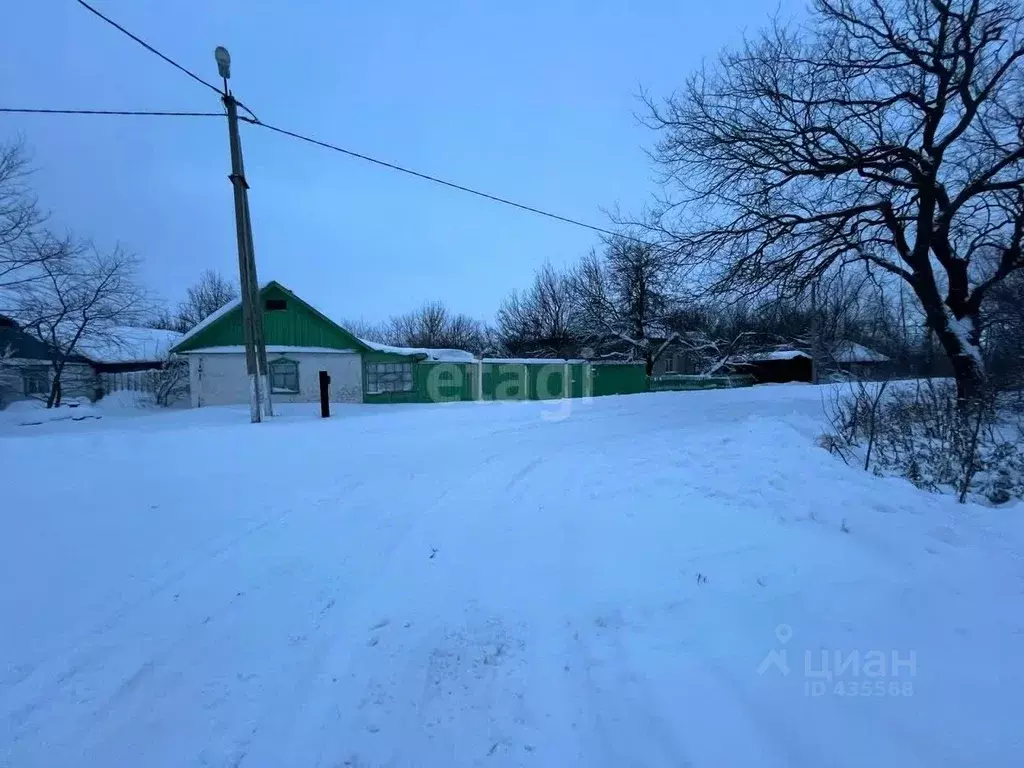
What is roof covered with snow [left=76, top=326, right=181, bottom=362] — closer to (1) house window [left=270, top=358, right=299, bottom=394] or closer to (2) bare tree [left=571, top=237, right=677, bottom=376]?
(1) house window [left=270, top=358, right=299, bottom=394]

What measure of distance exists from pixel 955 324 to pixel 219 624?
14013mm

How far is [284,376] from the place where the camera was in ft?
71.7

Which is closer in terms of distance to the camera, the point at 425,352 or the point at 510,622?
the point at 510,622

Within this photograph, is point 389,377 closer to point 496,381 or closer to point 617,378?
point 496,381

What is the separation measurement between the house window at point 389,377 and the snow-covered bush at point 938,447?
1702 centimetres

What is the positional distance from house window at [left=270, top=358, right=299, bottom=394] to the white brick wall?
161mm

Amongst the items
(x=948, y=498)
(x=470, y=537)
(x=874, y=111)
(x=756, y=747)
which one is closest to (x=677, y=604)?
(x=756, y=747)

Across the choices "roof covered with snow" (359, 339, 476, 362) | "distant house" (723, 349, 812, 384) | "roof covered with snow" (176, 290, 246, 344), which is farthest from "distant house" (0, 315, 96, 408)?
"distant house" (723, 349, 812, 384)

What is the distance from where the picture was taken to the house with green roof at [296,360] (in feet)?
68.7

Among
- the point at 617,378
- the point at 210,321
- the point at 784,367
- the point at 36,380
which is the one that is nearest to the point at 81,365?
the point at 36,380

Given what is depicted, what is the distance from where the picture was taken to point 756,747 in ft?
7.47

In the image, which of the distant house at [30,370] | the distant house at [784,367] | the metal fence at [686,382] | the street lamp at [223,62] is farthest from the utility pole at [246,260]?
the distant house at [784,367]

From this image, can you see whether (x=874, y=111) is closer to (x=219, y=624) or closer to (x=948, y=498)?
(x=948, y=498)

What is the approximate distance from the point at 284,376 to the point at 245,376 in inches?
56.7
